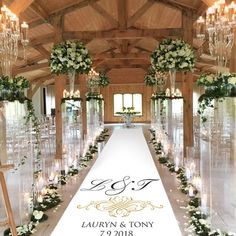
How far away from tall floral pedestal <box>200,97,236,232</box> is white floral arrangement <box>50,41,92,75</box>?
346 cm

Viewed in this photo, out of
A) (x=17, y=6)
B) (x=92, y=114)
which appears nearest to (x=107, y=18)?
(x=17, y=6)

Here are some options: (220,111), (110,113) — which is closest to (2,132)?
(220,111)

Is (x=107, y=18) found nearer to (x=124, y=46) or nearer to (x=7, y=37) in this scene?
(x=7, y=37)

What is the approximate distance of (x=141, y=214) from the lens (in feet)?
15.0

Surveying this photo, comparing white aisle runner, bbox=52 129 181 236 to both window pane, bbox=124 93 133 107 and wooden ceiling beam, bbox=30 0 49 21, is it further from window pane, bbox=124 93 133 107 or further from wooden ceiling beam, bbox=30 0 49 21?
window pane, bbox=124 93 133 107

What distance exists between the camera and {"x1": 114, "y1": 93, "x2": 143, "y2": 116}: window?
2380cm

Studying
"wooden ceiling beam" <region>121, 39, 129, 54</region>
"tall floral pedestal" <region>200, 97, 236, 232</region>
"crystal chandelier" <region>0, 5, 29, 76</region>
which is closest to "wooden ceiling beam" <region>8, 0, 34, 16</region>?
"crystal chandelier" <region>0, 5, 29, 76</region>

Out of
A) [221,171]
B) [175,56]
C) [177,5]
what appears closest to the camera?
[221,171]

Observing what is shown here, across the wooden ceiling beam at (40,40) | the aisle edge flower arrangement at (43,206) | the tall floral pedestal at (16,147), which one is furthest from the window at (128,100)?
the tall floral pedestal at (16,147)

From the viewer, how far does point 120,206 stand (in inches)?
193

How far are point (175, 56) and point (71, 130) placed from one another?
5.36 metres

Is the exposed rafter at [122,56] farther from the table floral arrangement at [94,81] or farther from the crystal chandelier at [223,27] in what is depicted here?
the crystal chandelier at [223,27]

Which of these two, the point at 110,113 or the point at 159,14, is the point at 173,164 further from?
the point at 110,113

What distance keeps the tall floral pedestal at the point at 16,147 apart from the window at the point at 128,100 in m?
17.4
